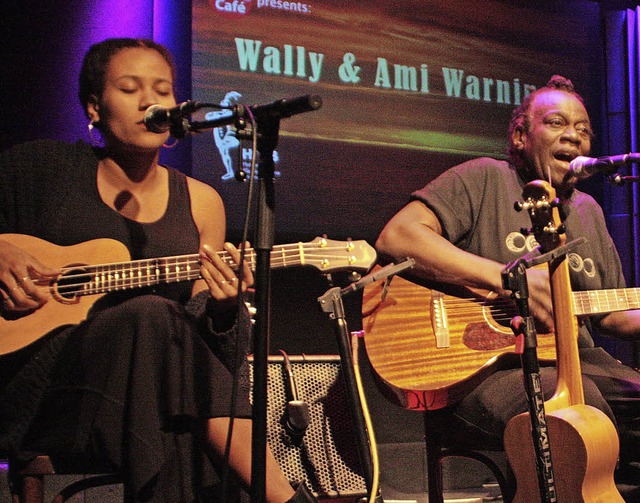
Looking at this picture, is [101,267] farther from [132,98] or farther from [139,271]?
[132,98]

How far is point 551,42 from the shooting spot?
546cm

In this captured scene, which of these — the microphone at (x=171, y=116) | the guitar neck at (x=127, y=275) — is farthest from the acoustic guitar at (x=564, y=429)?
the microphone at (x=171, y=116)

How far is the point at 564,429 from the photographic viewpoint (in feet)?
7.68

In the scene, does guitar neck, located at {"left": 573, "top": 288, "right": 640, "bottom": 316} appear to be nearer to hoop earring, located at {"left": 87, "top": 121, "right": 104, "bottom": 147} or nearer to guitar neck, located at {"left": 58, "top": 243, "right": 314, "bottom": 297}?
guitar neck, located at {"left": 58, "top": 243, "right": 314, "bottom": 297}

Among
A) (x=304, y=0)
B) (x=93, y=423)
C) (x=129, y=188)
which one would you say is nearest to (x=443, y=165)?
(x=304, y=0)

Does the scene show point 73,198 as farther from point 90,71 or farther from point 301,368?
point 301,368

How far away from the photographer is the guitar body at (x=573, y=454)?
231cm

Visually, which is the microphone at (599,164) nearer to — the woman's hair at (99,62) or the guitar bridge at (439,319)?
the guitar bridge at (439,319)

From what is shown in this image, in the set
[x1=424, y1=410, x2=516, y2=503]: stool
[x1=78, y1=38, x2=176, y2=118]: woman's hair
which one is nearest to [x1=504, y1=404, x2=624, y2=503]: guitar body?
[x1=424, y1=410, x2=516, y2=503]: stool

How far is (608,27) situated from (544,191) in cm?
374

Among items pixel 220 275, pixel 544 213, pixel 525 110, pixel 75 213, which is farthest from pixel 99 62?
pixel 525 110

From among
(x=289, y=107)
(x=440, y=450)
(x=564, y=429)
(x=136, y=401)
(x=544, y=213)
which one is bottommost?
(x=440, y=450)

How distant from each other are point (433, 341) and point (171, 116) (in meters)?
1.46

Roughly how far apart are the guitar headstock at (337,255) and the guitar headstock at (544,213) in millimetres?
523
